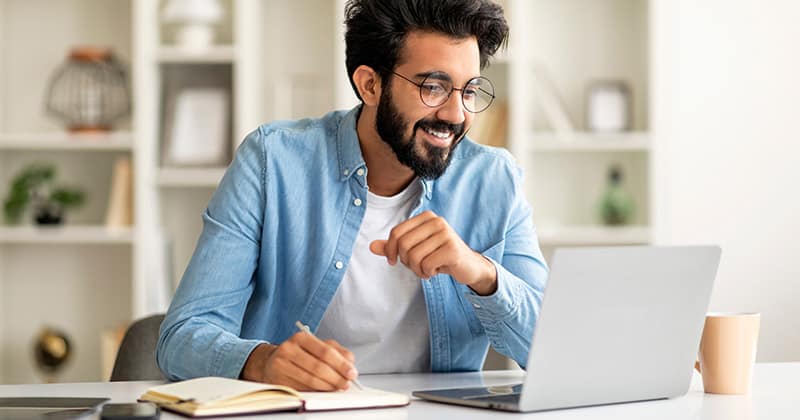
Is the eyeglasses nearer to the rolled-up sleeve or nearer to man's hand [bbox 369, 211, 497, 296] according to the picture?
the rolled-up sleeve

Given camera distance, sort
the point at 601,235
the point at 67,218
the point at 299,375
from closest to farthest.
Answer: the point at 299,375 → the point at 601,235 → the point at 67,218

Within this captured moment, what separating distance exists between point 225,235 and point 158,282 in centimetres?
178

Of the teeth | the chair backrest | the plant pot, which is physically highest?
the teeth

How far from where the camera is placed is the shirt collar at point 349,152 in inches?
71.4

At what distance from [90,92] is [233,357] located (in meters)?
2.20

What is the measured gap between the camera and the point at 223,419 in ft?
3.78

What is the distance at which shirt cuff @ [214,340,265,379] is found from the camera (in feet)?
4.68

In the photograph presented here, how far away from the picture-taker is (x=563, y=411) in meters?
1.21

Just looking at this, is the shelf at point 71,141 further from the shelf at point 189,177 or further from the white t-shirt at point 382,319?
the white t-shirt at point 382,319

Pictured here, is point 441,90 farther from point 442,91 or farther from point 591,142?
point 591,142

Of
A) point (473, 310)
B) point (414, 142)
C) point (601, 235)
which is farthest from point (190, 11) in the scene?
point (473, 310)

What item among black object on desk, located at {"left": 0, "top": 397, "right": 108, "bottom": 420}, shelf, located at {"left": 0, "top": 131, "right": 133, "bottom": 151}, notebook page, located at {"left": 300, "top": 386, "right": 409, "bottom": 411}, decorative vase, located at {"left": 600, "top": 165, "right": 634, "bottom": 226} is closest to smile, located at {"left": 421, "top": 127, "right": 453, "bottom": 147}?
notebook page, located at {"left": 300, "top": 386, "right": 409, "bottom": 411}

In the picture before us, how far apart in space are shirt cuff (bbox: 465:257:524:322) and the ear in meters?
0.46

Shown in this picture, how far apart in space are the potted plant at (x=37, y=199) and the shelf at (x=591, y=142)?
152 centimetres
